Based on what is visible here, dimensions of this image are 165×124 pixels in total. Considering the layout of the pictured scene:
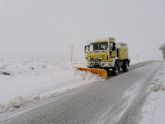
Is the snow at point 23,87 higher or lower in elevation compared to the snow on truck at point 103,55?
lower

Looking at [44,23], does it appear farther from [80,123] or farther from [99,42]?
[80,123]

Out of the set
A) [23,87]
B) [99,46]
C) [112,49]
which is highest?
[99,46]

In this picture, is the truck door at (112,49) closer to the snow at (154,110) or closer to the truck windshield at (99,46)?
the truck windshield at (99,46)

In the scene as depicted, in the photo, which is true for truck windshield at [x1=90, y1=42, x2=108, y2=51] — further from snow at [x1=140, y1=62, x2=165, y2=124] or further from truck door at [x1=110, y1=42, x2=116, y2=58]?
snow at [x1=140, y1=62, x2=165, y2=124]

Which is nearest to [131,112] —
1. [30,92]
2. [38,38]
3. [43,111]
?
[43,111]

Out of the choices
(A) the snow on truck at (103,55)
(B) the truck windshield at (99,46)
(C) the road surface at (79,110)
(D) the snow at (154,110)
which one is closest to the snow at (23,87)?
(C) the road surface at (79,110)

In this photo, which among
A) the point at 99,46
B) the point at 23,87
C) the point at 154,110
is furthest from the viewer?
the point at 99,46

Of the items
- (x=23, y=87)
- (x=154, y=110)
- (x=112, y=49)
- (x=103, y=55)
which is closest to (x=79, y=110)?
(x=154, y=110)

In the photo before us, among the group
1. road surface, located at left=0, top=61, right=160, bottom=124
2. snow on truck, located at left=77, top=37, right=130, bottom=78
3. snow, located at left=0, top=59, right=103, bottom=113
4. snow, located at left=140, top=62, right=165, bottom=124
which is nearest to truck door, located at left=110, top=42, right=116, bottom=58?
snow on truck, located at left=77, top=37, right=130, bottom=78

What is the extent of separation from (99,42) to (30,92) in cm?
864

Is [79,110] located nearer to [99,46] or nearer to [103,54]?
[103,54]

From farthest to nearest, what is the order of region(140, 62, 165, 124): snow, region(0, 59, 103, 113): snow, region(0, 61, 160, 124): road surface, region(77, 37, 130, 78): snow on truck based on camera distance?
1. region(77, 37, 130, 78): snow on truck
2. region(0, 59, 103, 113): snow
3. region(0, 61, 160, 124): road surface
4. region(140, 62, 165, 124): snow

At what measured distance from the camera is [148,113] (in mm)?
6551

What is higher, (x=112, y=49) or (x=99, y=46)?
(x=99, y=46)
